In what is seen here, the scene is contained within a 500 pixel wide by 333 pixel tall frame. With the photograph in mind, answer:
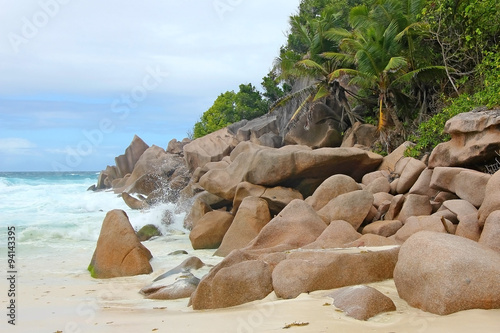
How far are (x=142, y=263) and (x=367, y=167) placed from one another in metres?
6.61

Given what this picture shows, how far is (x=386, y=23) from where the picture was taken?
1834 cm

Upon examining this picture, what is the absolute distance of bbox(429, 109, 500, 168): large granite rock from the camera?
955 centimetres

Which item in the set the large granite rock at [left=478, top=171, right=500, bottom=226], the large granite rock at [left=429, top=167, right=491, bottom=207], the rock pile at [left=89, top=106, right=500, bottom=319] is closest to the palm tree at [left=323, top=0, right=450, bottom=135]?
the rock pile at [left=89, top=106, right=500, bottom=319]

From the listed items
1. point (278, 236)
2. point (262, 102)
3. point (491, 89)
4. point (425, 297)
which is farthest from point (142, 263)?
point (262, 102)

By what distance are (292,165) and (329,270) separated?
6.36 metres

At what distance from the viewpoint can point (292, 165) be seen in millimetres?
12203

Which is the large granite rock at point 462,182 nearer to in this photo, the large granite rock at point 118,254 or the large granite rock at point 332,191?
the large granite rock at point 332,191

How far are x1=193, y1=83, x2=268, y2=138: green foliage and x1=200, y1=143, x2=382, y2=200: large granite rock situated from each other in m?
20.7

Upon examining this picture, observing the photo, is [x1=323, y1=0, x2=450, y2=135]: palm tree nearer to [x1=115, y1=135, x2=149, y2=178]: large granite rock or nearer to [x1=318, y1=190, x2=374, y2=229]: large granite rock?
[x1=318, y1=190, x2=374, y2=229]: large granite rock

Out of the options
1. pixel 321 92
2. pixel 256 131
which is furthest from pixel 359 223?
pixel 256 131

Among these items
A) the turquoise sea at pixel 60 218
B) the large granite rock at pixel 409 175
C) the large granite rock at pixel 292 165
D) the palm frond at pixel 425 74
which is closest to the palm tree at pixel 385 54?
the palm frond at pixel 425 74

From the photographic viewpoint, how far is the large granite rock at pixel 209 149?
25.2m

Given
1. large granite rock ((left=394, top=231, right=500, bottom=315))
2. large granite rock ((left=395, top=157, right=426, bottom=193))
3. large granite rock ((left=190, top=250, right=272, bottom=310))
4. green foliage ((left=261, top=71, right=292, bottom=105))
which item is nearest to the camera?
large granite rock ((left=394, top=231, right=500, bottom=315))

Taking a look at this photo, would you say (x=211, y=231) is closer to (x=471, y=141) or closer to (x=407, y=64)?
(x=471, y=141)
